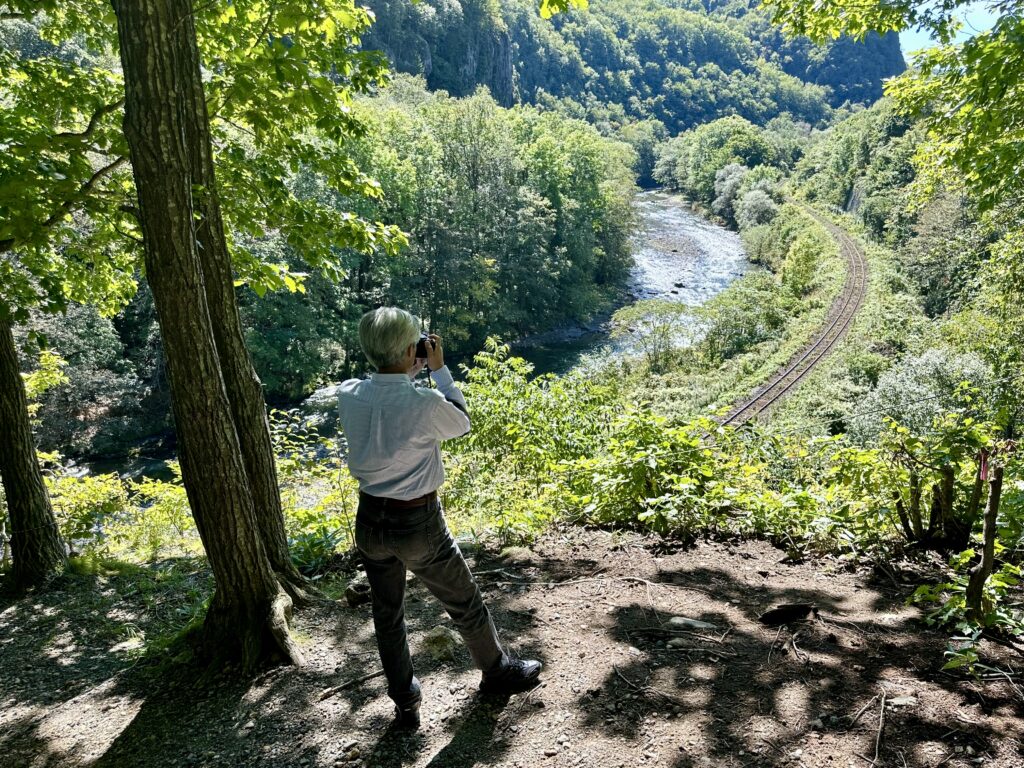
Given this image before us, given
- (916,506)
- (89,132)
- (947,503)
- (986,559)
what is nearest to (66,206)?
(89,132)

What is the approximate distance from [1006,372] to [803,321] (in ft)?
56.7

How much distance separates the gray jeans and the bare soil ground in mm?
273

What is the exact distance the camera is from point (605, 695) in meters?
2.78

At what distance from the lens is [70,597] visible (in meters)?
5.42

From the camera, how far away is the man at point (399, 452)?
2369 millimetres

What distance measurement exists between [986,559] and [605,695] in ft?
5.55

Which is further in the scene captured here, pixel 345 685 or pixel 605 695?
pixel 345 685

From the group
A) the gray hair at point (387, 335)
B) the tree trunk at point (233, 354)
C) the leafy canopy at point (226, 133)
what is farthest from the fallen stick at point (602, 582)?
the leafy canopy at point (226, 133)

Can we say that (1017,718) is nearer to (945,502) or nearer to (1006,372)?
(945,502)

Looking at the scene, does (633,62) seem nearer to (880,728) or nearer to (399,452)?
(399,452)

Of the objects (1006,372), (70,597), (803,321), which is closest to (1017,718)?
(70,597)

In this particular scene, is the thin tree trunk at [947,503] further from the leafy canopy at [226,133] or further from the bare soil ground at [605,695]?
the leafy canopy at [226,133]

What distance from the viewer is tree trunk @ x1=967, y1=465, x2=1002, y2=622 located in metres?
2.55

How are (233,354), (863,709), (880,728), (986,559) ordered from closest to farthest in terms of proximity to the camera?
(880,728) → (863,709) → (986,559) → (233,354)
